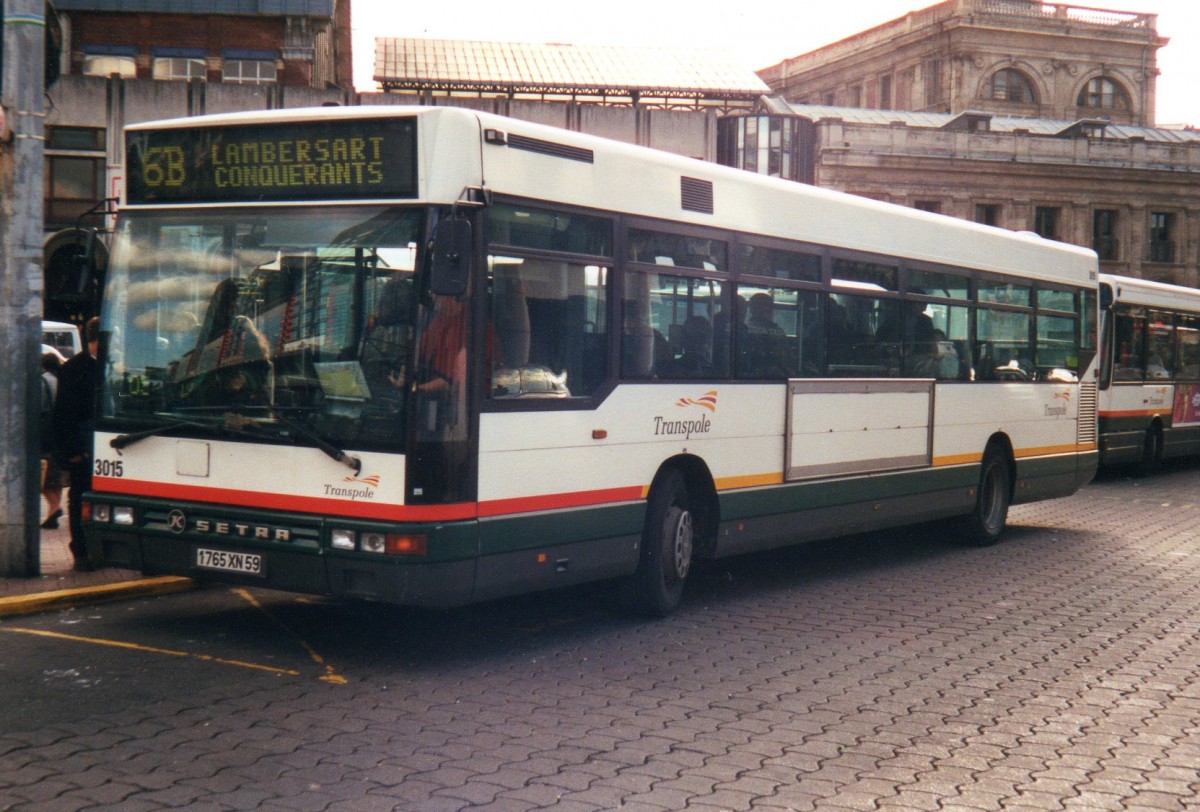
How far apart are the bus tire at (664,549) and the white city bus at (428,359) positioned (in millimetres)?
20

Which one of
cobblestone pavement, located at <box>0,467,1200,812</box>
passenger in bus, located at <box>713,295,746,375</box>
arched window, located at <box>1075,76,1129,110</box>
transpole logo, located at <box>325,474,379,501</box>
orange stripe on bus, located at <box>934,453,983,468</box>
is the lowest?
cobblestone pavement, located at <box>0,467,1200,812</box>

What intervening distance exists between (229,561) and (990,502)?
8.97 metres

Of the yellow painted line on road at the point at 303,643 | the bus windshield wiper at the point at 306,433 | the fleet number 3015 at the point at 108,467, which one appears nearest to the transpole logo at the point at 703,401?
the bus windshield wiper at the point at 306,433

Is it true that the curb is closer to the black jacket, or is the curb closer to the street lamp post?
the street lamp post

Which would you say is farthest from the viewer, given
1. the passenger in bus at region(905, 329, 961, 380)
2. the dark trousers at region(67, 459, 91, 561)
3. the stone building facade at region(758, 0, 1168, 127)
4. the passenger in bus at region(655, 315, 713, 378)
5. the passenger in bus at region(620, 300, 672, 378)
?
the stone building facade at region(758, 0, 1168, 127)

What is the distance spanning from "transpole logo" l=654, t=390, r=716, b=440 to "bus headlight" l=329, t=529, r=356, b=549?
249cm

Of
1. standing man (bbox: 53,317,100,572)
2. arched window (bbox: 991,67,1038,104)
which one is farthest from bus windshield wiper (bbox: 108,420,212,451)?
arched window (bbox: 991,67,1038,104)

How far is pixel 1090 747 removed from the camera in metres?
6.47

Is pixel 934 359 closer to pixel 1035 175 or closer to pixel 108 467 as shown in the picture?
pixel 108 467

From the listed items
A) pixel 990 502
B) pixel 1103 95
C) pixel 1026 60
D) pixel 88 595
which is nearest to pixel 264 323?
A: pixel 88 595

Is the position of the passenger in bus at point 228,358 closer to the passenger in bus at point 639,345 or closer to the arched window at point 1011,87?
the passenger in bus at point 639,345

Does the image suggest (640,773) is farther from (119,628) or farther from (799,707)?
(119,628)

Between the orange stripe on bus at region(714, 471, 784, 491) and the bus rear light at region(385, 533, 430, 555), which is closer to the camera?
the bus rear light at region(385, 533, 430, 555)

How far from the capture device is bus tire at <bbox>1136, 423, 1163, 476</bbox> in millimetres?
24234
